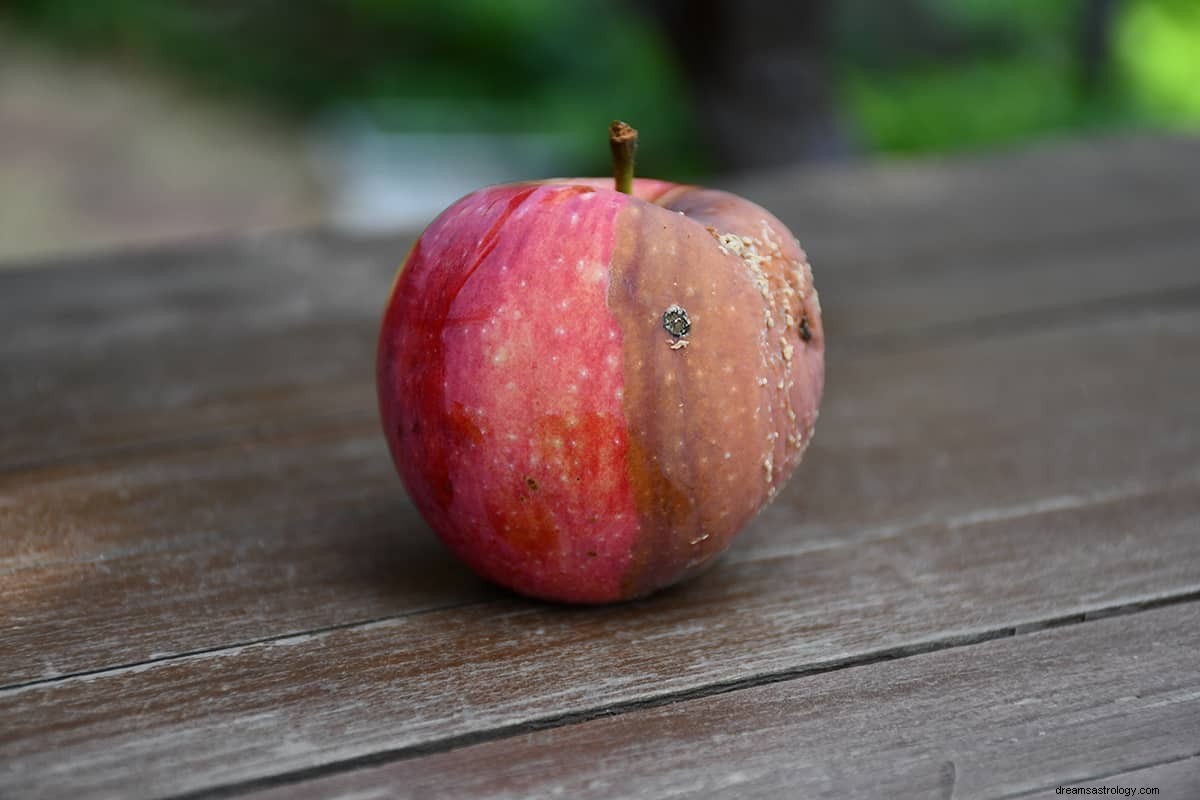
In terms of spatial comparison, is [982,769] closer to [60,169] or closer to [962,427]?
[962,427]

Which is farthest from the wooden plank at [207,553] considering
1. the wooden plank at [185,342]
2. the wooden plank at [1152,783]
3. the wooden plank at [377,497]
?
the wooden plank at [1152,783]

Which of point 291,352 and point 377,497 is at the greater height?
point 291,352

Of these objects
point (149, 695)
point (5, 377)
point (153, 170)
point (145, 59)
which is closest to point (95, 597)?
point (149, 695)

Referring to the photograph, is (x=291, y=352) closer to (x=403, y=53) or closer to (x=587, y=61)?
(x=587, y=61)

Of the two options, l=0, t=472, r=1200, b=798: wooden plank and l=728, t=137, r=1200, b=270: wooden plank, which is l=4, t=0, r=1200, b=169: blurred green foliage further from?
l=0, t=472, r=1200, b=798: wooden plank

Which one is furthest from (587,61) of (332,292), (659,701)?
(659,701)

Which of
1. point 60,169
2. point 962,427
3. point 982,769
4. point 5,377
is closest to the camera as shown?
point 982,769

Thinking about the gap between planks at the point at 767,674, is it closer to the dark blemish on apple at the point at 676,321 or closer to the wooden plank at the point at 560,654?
the wooden plank at the point at 560,654
